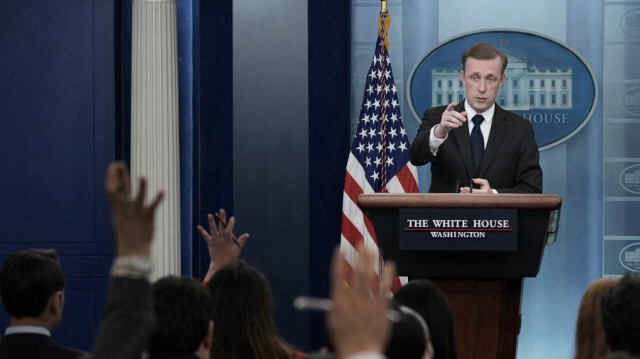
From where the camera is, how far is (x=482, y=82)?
15.9ft

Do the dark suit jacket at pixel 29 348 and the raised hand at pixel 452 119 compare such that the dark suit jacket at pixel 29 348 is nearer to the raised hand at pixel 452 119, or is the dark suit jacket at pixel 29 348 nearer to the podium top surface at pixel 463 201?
the podium top surface at pixel 463 201

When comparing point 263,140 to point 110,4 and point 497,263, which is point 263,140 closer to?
point 110,4

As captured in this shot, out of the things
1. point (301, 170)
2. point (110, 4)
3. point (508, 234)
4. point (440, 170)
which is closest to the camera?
point (508, 234)

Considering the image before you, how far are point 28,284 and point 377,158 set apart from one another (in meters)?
3.81

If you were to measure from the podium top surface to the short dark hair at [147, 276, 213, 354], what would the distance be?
155cm

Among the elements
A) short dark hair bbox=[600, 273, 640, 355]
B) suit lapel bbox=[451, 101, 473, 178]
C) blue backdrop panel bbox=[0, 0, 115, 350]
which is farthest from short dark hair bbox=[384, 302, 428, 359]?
blue backdrop panel bbox=[0, 0, 115, 350]

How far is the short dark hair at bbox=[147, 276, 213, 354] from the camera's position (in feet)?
7.57

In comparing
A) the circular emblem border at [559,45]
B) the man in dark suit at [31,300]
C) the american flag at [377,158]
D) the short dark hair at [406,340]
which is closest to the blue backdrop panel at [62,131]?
the american flag at [377,158]

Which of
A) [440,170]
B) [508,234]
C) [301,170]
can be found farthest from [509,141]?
[301,170]

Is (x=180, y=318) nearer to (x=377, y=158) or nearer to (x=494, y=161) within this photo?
(x=494, y=161)

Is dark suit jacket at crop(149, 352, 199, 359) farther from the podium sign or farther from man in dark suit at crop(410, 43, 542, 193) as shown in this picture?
man in dark suit at crop(410, 43, 542, 193)

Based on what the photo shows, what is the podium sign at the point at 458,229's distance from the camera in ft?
12.5

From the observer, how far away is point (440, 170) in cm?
470

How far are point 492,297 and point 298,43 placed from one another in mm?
3296
